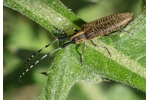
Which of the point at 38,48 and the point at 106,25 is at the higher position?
the point at 38,48

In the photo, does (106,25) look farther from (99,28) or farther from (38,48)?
(38,48)

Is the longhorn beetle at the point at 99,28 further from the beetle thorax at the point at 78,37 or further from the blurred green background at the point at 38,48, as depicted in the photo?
the blurred green background at the point at 38,48

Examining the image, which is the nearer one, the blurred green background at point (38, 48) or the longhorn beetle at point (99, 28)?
the longhorn beetle at point (99, 28)

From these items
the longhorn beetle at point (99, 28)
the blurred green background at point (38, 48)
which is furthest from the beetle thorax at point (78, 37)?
the blurred green background at point (38, 48)

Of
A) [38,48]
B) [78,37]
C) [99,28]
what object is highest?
[38,48]

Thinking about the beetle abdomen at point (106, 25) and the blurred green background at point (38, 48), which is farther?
the blurred green background at point (38, 48)

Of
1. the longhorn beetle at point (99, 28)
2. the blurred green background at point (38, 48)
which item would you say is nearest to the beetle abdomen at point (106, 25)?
the longhorn beetle at point (99, 28)

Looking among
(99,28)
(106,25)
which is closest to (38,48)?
(99,28)

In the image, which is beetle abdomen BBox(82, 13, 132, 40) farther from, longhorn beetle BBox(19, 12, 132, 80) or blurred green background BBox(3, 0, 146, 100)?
blurred green background BBox(3, 0, 146, 100)

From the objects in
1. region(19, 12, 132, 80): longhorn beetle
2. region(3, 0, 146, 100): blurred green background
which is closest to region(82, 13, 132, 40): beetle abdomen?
region(19, 12, 132, 80): longhorn beetle

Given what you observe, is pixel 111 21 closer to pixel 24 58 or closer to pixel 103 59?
pixel 103 59
